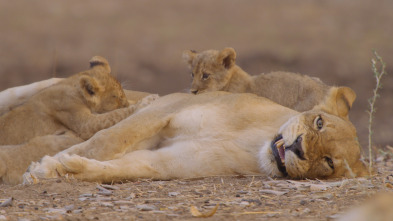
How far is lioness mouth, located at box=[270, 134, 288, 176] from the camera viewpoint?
190 inches

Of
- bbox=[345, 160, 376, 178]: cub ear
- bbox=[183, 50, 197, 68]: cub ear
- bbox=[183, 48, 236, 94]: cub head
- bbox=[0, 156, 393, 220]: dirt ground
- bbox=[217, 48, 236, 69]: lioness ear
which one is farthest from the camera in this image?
bbox=[183, 50, 197, 68]: cub ear

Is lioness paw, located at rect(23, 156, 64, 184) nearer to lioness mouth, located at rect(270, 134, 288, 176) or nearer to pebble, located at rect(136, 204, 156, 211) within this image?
pebble, located at rect(136, 204, 156, 211)

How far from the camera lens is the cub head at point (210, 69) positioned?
730 cm

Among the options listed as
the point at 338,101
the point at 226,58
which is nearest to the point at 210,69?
the point at 226,58

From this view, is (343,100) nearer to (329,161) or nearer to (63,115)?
(329,161)

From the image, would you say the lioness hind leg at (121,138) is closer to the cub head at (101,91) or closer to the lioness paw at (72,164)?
the lioness paw at (72,164)

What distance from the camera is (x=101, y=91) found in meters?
6.54

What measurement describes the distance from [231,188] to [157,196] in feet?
1.90

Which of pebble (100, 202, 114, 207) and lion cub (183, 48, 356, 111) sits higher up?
lion cub (183, 48, 356, 111)

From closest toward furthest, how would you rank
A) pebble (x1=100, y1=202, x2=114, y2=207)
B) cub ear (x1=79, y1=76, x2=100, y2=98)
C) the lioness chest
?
pebble (x1=100, y1=202, x2=114, y2=207) < the lioness chest < cub ear (x1=79, y1=76, x2=100, y2=98)

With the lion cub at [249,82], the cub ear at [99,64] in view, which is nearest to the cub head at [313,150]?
the lion cub at [249,82]

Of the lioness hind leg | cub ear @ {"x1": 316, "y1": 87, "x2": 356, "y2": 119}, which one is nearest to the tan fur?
the lioness hind leg

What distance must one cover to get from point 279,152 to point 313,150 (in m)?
0.37

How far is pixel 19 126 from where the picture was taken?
6.07 meters
